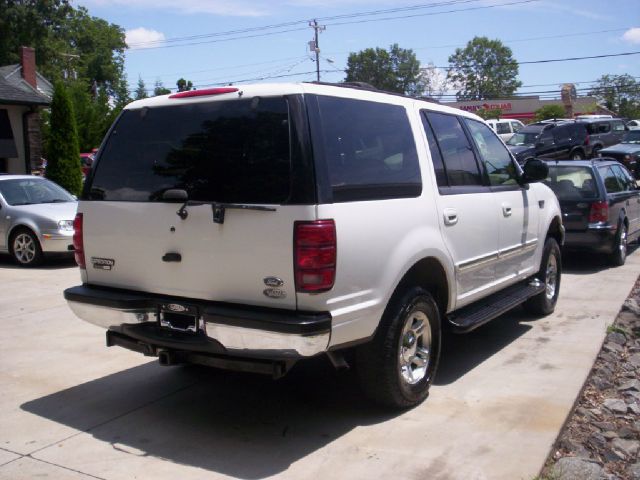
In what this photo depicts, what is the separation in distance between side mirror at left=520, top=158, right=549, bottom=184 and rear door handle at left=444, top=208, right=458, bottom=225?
1.75 metres

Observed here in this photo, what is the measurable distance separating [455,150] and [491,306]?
1352mm

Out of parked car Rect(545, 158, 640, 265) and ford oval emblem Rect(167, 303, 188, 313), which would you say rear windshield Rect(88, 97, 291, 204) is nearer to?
ford oval emblem Rect(167, 303, 188, 313)

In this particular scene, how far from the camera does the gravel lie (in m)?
4.12

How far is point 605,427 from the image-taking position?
4836 mm

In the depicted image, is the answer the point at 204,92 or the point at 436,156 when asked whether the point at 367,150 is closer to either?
the point at 436,156

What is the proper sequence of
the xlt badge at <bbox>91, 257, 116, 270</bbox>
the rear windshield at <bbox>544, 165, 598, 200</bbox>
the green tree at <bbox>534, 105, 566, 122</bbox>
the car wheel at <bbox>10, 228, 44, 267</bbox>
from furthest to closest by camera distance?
the green tree at <bbox>534, 105, 566, 122</bbox> → the car wheel at <bbox>10, 228, 44, 267</bbox> → the rear windshield at <bbox>544, 165, 598, 200</bbox> → the xlt badge at <bbox>91, 257, 116, 270</bbox>

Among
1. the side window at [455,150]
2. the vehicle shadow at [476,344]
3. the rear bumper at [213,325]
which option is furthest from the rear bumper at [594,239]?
the rear bumper at [213,325]

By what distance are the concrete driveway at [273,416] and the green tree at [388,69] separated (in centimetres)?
9641

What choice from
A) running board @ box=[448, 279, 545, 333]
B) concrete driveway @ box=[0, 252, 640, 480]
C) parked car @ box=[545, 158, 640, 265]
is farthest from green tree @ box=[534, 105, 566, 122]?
concrete driveway @ box=[0, 252, 640, 480]

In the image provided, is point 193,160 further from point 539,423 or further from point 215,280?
point 539,423

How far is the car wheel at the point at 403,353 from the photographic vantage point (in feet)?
14.7

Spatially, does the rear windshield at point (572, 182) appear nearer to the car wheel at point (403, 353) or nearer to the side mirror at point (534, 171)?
the side mirror at point (534, 171)

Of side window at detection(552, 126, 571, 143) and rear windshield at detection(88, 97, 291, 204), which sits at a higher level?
side window at detection(552, 126, 571, 143)

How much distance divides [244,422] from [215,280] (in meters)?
1.13
